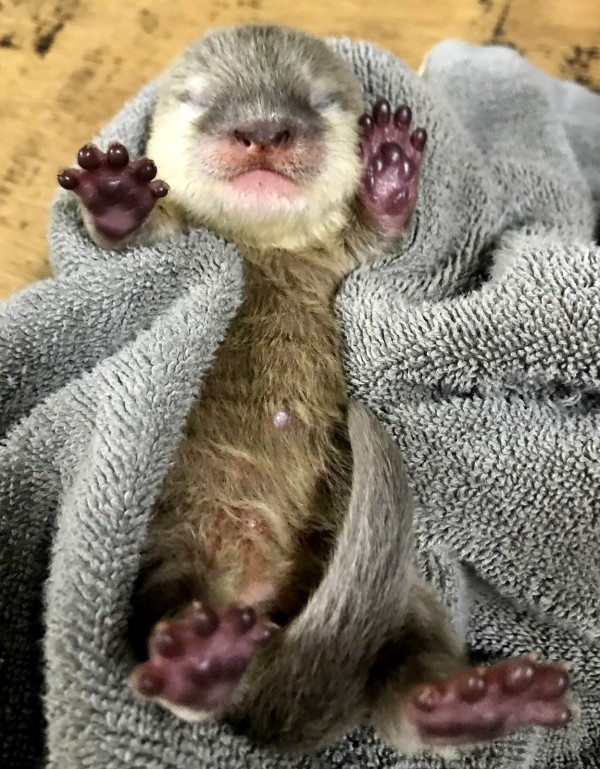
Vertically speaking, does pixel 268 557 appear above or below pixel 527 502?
below

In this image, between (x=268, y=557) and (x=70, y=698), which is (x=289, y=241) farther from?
(x=70, y=698)

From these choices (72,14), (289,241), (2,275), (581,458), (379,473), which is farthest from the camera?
(72,14)

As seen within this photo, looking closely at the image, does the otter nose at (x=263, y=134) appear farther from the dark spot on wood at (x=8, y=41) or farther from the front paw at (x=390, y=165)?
the dark spot on wood at (x=8, y=41)

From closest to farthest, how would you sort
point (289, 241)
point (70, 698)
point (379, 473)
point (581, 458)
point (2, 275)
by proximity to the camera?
point (70, 698) → point (379, 473) → point (581, 458) → point (289, 241) → point (2, 275)

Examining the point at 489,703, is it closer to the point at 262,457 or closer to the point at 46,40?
the point at 262,457

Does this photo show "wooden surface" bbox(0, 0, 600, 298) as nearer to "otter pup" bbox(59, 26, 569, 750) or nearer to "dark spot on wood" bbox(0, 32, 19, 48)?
"dark spot on wood" bbox(0, 32, 19, 48)

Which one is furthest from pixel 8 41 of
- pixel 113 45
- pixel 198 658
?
pixel 198 658

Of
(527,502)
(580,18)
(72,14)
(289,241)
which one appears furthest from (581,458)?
(72,14)
